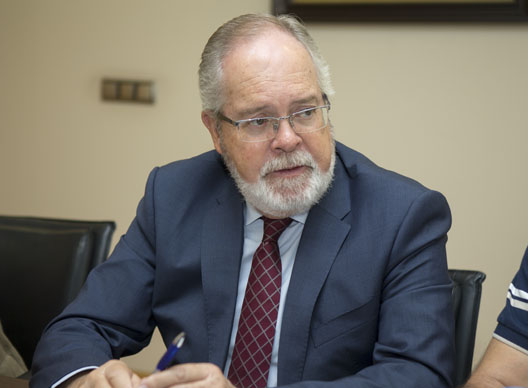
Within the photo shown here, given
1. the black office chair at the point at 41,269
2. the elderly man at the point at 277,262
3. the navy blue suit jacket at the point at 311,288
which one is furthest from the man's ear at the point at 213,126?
the black office chair at the point at 41,269

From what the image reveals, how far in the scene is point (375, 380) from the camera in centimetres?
157

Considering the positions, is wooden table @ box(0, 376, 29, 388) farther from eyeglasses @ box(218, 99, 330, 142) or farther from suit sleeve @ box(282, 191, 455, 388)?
eyeglasses @ box(218, 99, 330, 142)

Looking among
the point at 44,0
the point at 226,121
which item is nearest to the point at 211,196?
the point at 226,121

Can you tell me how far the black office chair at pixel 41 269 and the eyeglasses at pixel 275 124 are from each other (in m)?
0.69

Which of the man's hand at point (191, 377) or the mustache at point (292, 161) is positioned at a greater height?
A: the mustache at point (292, 161)

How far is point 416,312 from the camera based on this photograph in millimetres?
1657

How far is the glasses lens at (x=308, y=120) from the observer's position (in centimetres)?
184

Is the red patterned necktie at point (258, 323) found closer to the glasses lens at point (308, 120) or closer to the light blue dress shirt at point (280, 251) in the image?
the light blue dress shirt at point (280, 251)

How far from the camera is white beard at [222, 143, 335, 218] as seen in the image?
1.82 metres

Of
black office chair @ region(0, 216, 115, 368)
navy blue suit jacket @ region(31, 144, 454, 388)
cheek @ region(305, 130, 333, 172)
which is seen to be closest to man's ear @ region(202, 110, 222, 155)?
navy blue suit jacket @ region(31, 144, 454, 388)

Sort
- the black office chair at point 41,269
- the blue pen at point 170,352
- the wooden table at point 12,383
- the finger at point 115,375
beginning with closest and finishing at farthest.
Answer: the blue pen at point 170,352
the finger at point 115,375
the wooden table at point 12,383
the black office chair at point 41,269

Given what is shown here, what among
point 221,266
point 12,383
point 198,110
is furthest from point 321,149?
point 198,110

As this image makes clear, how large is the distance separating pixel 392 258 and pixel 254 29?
0.71 metres

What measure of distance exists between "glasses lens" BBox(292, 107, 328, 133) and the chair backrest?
554mm
